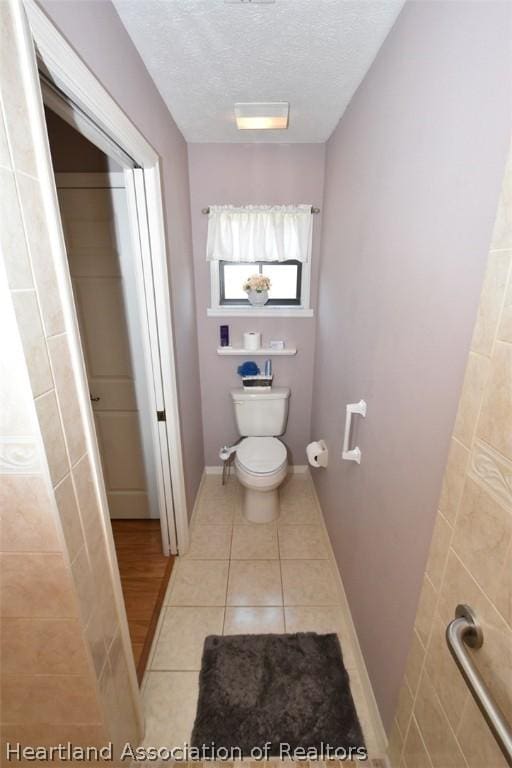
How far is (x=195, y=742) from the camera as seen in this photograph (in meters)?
1.15

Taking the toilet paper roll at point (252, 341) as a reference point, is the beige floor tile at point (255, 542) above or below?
below

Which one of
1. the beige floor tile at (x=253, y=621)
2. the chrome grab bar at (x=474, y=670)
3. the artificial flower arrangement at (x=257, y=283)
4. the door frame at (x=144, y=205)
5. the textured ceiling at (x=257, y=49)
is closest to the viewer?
the chrome grab bar at (x=474, y=670)

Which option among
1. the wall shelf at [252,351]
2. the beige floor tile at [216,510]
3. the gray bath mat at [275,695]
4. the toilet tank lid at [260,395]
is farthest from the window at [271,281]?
the gray bath mat at [275,695]

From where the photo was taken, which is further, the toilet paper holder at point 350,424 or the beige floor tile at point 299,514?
the beige floor tile at point 299,514

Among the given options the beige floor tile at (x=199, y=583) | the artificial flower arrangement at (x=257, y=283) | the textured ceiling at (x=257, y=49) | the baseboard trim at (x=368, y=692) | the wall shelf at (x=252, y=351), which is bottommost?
the beige floor tile at (x=199, y=583)

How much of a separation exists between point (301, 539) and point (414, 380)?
1537mm

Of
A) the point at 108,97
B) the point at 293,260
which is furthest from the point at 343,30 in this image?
the point at 293,260

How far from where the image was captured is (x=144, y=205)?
1396 millimetres

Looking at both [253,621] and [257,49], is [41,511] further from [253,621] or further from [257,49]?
[257,49]

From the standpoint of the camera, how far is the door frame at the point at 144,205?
2.29 ft

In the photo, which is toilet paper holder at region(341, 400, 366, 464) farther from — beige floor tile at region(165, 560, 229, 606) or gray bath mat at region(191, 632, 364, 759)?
beige floor tile at region(165, 560, 229, 606)

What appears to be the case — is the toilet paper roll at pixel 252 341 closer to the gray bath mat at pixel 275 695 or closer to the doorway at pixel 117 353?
the doorway at pixel 117 353

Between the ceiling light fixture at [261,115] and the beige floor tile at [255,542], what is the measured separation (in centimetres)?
240

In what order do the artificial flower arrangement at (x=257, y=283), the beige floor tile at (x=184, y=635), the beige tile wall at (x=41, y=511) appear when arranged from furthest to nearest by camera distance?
the artificial flower arrangement at (x=257, y=283) → the beige floor tile at (x=184, y=635) → the beige tile wall at (x=41, y=511)
